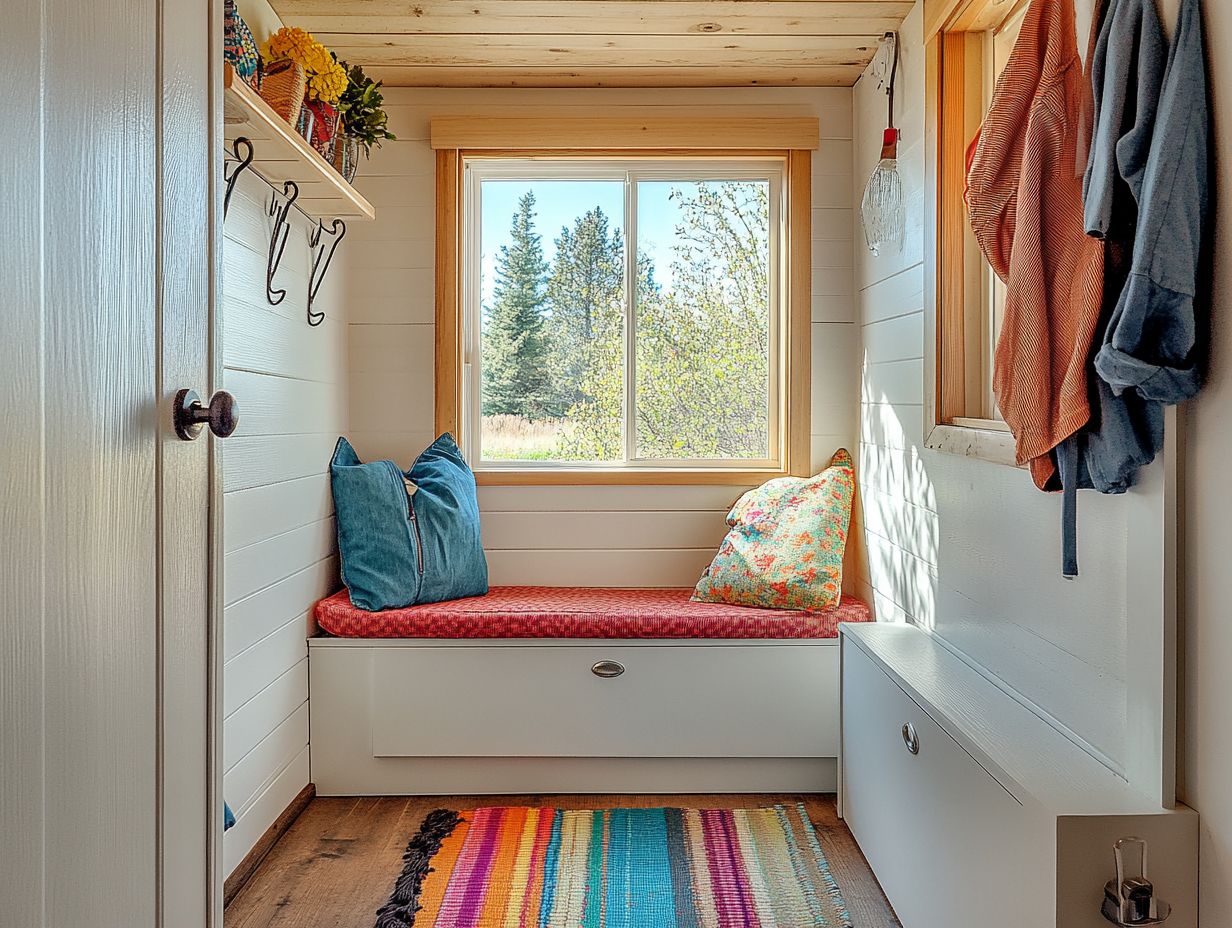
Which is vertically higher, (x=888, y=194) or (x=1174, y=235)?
(x=888, y=194)

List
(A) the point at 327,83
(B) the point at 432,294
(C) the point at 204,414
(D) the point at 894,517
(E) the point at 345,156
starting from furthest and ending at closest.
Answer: (B) the point at 432,294 → (D) the point at 894,517 → (E) the point at 345,156 → (A) the point at 327,83 → (C) the point at 204,414

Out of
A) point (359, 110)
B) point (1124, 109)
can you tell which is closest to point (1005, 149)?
point (1124, 109)

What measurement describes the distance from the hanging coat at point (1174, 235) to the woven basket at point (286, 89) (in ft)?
5.79

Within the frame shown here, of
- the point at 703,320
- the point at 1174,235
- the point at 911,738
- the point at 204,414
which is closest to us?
the point at 204,414

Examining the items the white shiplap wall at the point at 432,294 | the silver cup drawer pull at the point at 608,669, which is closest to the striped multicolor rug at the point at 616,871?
the silver cup drawer pull at the point at 608,669

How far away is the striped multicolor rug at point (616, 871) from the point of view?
222cm

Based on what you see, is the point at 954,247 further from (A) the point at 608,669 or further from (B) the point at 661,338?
(A) the point at 608,669

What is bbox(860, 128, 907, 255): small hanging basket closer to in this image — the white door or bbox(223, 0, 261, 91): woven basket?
bbox(223, 0, 261, 91): woven basket

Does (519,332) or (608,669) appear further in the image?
(519,332)

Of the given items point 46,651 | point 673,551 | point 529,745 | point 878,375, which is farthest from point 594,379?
point 46,651

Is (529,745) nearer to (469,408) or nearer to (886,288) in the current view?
(469,408)

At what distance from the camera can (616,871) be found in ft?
8.00

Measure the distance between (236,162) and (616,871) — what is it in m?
1.91

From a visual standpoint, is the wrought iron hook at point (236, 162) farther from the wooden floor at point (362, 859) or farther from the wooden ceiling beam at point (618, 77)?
the wooden floor at point (362, 859)
